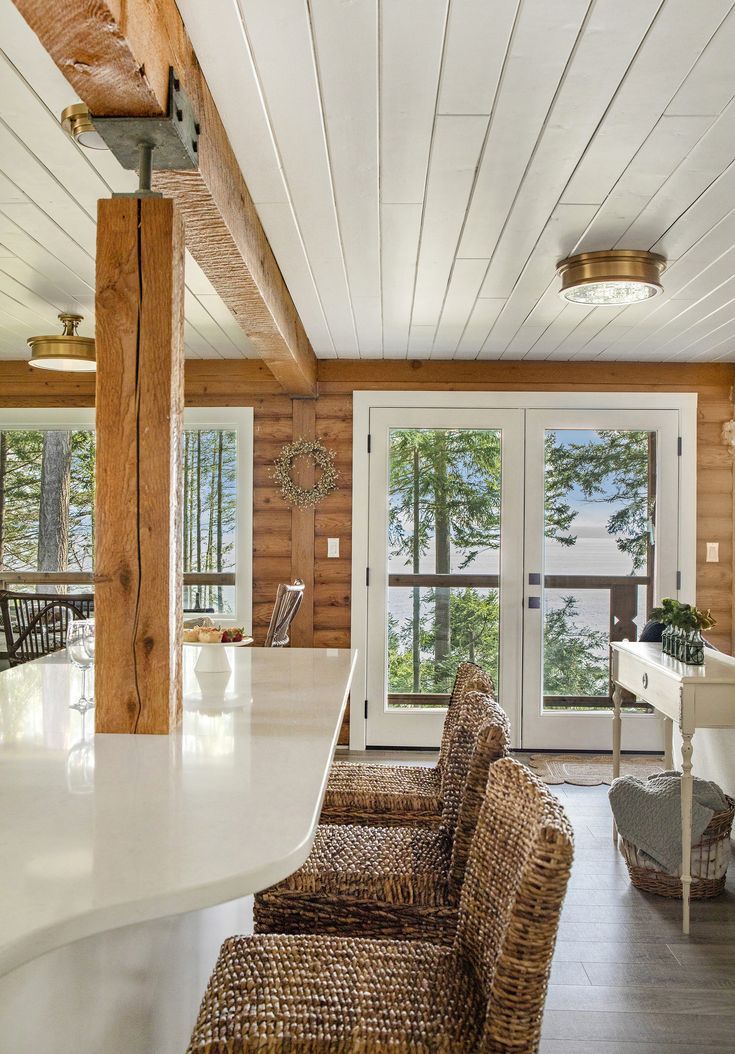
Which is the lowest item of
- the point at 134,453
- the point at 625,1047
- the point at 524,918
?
the point at 625,1047

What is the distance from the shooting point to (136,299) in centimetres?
171

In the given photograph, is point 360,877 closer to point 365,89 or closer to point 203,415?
point 365,89

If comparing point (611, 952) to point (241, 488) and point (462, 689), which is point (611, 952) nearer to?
point (462, 689)

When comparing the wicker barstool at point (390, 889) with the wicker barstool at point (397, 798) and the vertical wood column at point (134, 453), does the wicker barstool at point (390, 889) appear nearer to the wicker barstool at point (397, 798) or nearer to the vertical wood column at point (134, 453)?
the wicker barstool at point (397, 798)

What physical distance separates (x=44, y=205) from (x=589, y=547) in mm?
3424

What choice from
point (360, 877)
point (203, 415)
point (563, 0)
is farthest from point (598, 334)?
point (360, 877)

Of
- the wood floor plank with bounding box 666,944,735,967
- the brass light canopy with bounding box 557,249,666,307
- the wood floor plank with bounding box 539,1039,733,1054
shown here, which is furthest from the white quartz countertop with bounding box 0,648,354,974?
the brass light canopy with bounding box 557,249,666,307

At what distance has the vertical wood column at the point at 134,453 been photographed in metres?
1.70

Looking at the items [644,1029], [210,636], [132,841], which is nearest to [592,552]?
[644,1029]

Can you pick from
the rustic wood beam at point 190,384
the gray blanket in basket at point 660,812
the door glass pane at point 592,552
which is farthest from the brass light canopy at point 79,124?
the door glass pane at point 592,552

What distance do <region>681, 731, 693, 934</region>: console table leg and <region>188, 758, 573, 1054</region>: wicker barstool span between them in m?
1.56

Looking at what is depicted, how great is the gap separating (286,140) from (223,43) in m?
0.43

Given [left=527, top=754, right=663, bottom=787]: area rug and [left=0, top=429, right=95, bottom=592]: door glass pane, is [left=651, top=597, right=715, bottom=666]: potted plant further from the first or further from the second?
[left=0, top=429, right=95, bottom=592]: door glass pane

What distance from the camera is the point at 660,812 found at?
10.0 ft
